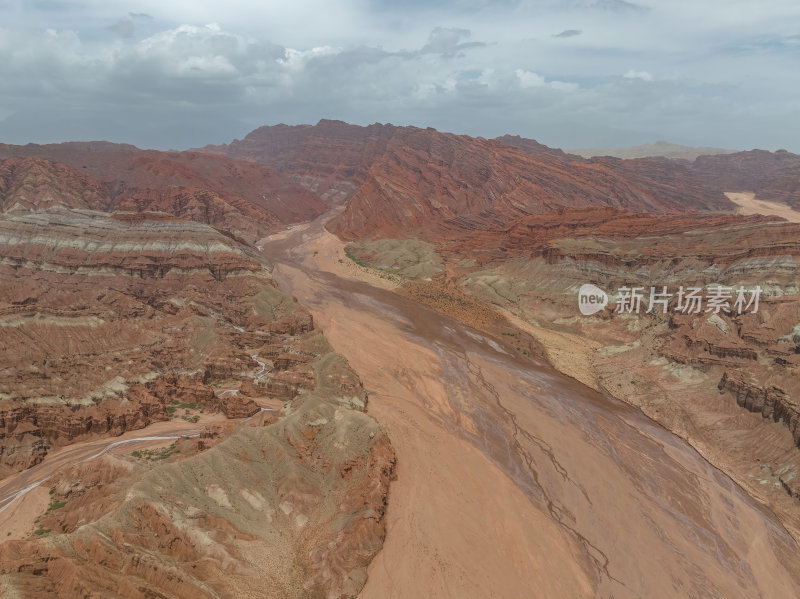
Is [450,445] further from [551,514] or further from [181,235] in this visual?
[181,235]

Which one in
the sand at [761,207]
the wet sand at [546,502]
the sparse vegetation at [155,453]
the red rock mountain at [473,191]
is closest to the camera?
the wet sand at [546,502]

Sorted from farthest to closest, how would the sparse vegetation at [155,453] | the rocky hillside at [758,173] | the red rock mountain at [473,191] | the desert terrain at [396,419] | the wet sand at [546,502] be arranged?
the rocky hillside at [758,173]
the red rock mountain at [473,191]
the sparse vegetation at [155,453]
the wet sand at [546,502]
the desert terrain at [396,419]

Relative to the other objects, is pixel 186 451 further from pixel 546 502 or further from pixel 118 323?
pixel 546 502

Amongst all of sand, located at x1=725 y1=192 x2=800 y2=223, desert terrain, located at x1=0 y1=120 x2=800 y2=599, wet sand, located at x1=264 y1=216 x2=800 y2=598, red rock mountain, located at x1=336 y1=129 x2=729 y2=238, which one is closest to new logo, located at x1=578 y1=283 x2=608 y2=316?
desert terrain, located at x1=0 y1=120 x2=800 y2=599

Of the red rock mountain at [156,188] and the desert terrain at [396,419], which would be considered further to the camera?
the red rock mountain at [156,188]

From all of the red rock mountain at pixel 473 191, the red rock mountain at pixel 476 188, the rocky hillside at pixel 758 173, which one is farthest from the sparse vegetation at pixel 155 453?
the rocky hillside at pixel 758 173

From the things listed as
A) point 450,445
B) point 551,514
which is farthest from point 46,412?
point 551,514

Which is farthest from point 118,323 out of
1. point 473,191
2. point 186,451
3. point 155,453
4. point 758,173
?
point 758,173

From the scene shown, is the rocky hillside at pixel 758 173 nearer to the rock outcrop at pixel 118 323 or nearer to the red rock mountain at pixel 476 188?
the red rock mountain at pixel 476 188

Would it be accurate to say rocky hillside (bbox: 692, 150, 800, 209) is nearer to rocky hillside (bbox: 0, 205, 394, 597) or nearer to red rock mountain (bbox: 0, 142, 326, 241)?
red rock mountain (bbox: 0, 142, 326, 241)
